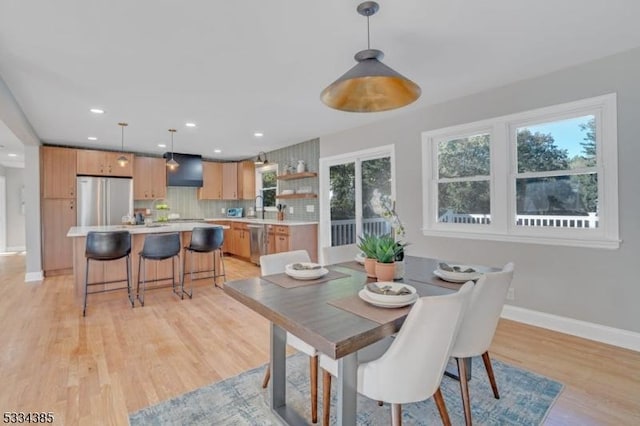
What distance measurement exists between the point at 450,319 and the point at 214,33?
91.0 inches

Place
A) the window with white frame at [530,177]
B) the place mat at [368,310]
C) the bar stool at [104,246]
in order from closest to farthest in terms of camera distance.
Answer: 1. the place mat at [368,310]
2. the window with white frame at [530,177]
3. the bar stool at [104,246]

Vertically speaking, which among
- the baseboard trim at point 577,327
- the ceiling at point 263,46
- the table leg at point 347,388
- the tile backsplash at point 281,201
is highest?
the ceiling at point 263,46

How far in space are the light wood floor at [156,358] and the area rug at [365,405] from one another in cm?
10

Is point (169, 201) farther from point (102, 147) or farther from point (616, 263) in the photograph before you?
point (616, 263)

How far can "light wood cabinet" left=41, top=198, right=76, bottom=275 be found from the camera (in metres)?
5.41

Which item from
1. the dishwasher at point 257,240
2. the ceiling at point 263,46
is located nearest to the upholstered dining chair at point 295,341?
the ceiling at point 263,46

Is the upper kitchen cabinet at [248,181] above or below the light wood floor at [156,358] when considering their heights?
above

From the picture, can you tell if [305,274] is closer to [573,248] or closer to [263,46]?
[263,46]

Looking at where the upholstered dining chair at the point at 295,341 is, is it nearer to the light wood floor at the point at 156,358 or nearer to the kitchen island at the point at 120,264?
the light wood floor at the point at 156,358

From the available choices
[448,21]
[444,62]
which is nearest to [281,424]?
[448,21]

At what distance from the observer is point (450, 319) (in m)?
1.28

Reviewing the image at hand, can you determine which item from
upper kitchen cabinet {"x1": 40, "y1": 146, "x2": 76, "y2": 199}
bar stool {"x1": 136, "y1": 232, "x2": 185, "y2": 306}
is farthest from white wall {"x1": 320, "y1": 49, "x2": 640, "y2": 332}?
upper kitchen cabinet {"x1": 40, "y1": 146, "x2": 76, "y2": 199}

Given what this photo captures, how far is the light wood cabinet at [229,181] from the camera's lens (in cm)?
758

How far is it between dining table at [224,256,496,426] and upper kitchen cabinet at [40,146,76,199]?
5620 millimetres
